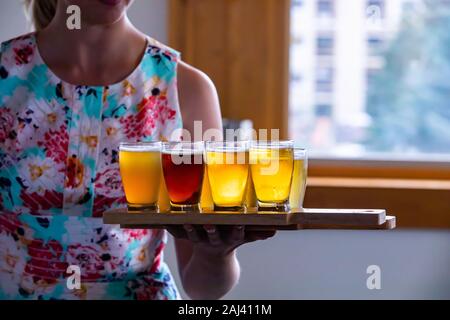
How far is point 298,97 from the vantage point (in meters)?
2.84

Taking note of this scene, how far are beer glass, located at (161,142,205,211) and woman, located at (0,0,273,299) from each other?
0.22m

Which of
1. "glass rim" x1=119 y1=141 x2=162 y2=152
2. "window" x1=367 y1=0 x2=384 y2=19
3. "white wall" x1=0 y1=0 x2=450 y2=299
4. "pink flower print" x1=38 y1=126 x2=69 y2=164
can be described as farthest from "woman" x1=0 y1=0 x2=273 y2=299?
"window" x1=367 y1=0 x2=384 y2=19

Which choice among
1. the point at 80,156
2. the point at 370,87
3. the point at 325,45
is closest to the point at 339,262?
the point at 370,87

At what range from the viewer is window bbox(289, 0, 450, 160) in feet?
9.24

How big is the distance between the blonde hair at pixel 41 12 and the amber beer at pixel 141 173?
0.48 meters

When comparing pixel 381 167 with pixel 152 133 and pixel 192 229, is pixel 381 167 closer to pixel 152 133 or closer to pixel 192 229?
pixel 152 133

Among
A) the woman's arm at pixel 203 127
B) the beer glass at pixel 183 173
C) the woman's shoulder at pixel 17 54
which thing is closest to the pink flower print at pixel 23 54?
the woman's shoulder at pixel 17 54

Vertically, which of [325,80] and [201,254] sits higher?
[325,80]

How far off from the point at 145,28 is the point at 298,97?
54cm

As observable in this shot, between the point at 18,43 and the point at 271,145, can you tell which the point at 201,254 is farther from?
the point at 18,43

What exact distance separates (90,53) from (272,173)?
0.46m

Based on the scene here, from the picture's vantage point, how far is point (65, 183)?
59.0 inches

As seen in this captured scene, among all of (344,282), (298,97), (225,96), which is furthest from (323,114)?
(344,282)

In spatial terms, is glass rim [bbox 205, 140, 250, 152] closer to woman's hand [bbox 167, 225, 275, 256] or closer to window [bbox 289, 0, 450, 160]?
woman's hand [bbox 167, 225, 275, 256]
